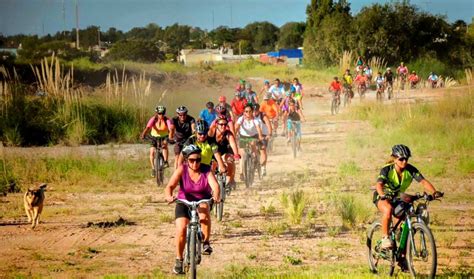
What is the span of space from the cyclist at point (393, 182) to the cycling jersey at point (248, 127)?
29.4ft

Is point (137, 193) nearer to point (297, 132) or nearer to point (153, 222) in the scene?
point (153, 222)

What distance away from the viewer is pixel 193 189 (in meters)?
10.6

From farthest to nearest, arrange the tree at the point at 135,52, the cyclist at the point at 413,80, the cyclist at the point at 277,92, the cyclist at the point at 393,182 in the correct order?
the tree at the point at 135,52 < the cyclist at the point at 413,80 < the cyclist at the point at 277,92 < the cyclist at the point at 393,182

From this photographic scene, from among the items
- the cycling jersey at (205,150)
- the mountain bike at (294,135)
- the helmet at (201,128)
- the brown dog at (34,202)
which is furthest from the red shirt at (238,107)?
the helmet at (201,128)

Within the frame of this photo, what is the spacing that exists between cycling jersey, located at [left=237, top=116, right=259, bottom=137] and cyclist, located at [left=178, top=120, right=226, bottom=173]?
204 inches

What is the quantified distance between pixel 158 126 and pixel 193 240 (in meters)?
10.5

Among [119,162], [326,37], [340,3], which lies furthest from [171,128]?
[340,3]

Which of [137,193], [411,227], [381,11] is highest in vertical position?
[381,11]

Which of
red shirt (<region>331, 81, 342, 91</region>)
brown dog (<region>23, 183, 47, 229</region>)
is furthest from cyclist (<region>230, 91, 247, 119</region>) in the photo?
red shirt (<region>331, 81, 342, 91</region>)

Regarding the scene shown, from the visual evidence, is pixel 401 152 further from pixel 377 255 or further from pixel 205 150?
pixel 205 150

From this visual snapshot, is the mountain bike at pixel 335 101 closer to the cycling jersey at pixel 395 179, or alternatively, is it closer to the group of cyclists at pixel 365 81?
the group of cyclists at pixel 365 81

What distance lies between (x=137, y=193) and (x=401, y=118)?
54.1ft

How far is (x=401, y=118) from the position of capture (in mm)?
34031

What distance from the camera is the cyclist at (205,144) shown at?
13273mm
